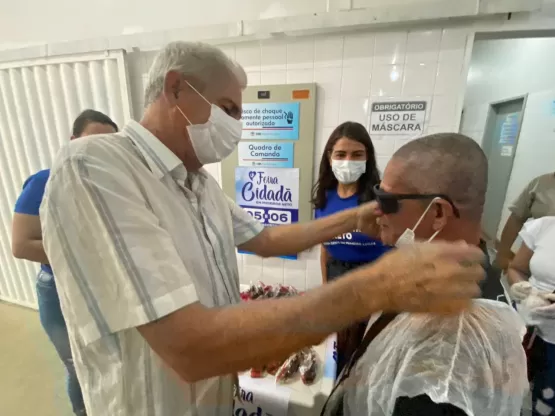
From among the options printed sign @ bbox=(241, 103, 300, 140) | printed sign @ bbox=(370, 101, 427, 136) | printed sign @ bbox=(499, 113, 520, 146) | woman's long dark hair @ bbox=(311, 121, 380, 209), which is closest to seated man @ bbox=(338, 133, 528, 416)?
woman's long dark hair @ bbox=(311, 121, 380, 209)

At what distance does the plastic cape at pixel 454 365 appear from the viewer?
2.02 ft

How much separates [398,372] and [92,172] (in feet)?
2.62

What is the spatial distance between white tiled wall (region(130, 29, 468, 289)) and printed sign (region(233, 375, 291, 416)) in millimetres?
929

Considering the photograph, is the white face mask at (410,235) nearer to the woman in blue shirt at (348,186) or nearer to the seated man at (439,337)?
the seated man at (439,337)

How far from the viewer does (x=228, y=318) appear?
52 centimetres

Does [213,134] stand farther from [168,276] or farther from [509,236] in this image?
[509,236]

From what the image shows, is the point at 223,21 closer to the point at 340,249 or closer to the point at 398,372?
the point at 340,249

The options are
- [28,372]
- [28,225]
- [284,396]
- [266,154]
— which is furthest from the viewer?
[28,372]

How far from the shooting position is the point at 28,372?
2.15 meters

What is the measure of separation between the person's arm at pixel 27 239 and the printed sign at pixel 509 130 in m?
4.23

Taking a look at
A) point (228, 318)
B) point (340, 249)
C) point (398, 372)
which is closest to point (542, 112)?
point (340, 249)

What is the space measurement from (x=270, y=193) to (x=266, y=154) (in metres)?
0.27

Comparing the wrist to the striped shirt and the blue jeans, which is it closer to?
the striped shirt

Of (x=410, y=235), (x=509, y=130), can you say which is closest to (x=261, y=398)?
(x=410, y=235)
